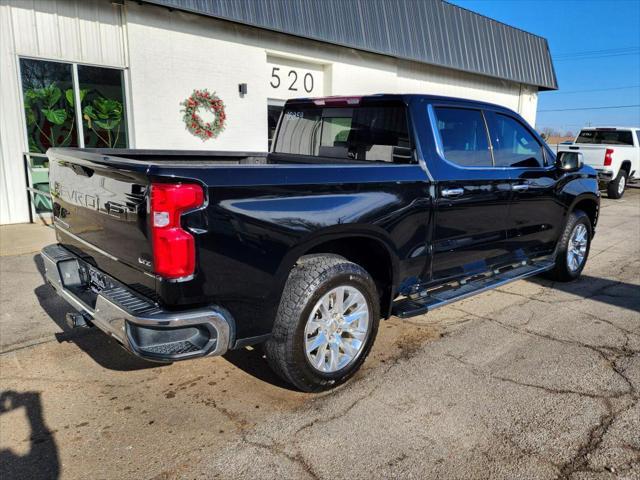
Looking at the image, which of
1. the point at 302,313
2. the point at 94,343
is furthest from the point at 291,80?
the point at 302,313

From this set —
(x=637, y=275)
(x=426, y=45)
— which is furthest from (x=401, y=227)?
(x=426, y=45)

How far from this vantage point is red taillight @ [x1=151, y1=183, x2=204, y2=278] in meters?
2.56

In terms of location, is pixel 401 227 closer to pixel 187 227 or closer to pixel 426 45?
pixel 187 227

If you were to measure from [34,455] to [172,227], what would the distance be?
4.79ft

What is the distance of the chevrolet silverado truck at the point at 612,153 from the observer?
14.8 m

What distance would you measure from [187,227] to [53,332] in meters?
2.55

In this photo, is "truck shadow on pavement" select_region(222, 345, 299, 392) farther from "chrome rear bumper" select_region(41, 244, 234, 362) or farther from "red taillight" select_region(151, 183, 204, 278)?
"red taillight" select_region(151, 183, 204, 278)

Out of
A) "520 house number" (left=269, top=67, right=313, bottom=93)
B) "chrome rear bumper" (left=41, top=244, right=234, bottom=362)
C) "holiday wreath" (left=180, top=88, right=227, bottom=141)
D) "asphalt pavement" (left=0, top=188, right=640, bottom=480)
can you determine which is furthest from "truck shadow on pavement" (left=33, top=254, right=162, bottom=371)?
"520 house number" (left=269, top=67, right=313, bottom=93)

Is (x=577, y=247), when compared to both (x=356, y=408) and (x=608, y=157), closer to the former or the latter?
(x=356, y=408)

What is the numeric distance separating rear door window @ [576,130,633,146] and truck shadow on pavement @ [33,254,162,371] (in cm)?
1617

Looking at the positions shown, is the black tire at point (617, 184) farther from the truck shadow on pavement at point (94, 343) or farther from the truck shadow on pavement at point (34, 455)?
the truck shadow on pavement at point (34, 455)

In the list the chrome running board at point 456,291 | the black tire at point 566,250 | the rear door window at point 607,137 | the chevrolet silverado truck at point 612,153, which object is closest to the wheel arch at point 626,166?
the chevrolet silverado truck at point 612,153

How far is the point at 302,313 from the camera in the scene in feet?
10.2

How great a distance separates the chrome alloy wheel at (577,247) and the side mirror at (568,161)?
785mm
